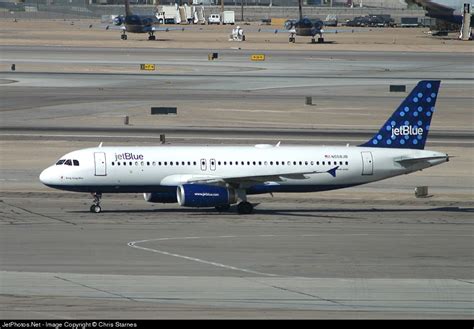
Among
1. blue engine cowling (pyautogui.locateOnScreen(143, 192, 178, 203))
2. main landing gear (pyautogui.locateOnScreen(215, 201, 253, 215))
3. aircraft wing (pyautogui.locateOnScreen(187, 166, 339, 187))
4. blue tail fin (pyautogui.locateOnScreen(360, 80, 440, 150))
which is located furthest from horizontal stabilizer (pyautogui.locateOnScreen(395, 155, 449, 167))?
blue engine cowling (pyautogui.locateOnScreen(143, 192, 178, 203))

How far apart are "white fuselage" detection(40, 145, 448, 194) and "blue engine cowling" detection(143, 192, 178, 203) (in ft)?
1.58

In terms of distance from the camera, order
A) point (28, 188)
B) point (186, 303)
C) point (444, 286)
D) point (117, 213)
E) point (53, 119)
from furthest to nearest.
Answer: point (53, 119), point (28, 188), point (117, 213), point (444, 286), point (186, 303)

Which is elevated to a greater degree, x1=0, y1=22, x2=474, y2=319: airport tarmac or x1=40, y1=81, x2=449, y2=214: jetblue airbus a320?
x1=40, y1=81, x2=449, y2=214: jetblue airbus a320

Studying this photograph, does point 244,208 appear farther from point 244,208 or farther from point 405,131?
point 405,131

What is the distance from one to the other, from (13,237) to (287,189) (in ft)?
49.0

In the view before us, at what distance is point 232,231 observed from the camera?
51.4 meters

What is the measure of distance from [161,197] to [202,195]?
8.82 feet

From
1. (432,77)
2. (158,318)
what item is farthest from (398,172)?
(432,77)

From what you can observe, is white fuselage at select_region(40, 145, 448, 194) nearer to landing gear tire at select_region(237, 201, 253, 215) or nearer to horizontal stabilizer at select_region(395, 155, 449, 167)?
horizontal stabilizer at select_region(395, 155, 449, 167)

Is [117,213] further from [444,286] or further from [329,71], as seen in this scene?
[329,71]

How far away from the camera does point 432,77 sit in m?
141

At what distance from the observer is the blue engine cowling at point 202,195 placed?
54844 mm

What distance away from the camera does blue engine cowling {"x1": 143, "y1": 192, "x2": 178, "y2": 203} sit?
56.5 meters

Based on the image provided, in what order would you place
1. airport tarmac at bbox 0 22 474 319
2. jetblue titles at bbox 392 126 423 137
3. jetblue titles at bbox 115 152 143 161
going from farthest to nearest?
jetblue titles at bbox 392 126 423 137, jetblue titles at bbox 115 152 143 161, airport tarmac at bbox 0 22 474 319
